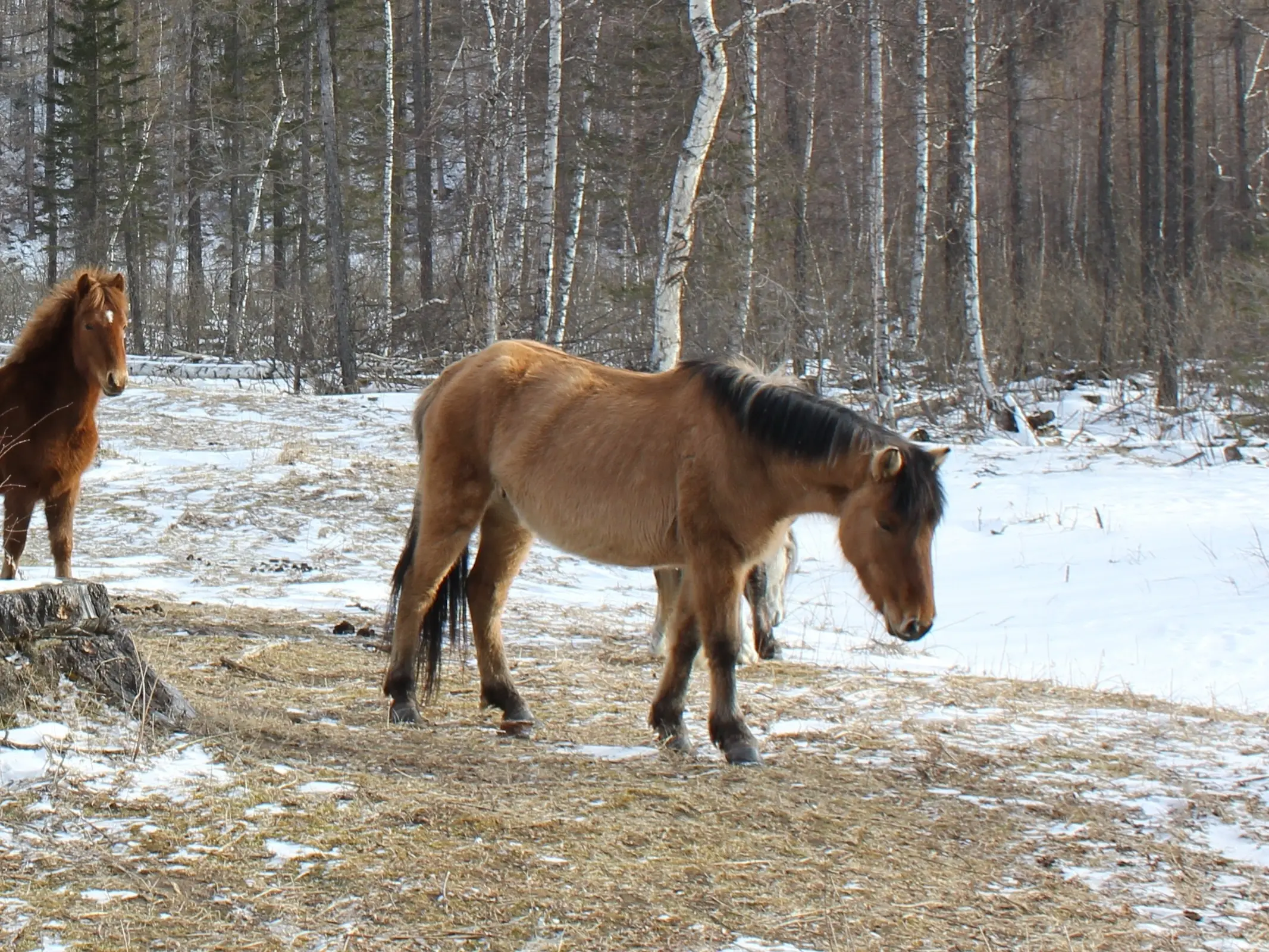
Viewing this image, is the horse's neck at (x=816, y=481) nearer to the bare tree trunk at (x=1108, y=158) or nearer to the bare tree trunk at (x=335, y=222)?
the bare tree trunk at (x=335, y=222)

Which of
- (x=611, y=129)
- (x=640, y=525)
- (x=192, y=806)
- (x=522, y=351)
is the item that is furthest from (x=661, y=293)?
(x=611, y=129)

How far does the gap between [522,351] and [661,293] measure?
5845 mm

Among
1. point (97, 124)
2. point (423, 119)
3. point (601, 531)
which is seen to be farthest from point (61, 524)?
point (97, 124)

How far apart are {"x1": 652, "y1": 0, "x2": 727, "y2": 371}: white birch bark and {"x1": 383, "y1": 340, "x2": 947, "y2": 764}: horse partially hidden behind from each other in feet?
18.1

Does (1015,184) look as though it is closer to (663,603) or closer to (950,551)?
(950,551)

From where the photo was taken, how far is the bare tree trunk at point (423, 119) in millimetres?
29812

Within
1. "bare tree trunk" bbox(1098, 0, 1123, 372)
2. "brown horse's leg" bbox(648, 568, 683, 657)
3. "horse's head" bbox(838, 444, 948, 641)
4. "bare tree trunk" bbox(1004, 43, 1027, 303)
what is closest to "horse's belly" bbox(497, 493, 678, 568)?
"brown horse's leg" bbox(648, 568, 683, 657)

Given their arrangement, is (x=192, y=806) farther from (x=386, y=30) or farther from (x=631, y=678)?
(x=386, y=30)

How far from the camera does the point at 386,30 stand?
2442cm

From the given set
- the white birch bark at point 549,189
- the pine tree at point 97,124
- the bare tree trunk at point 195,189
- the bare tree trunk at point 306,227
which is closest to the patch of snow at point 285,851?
the white birch bark at point 549,189

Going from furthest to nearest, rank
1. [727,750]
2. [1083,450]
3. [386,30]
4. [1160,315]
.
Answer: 1. [386,30]
2. [1160,315]
3. [1083,450]
4. [727,750]

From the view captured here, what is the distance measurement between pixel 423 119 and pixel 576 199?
7.33m

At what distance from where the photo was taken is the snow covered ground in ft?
27.3

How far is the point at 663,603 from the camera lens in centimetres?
638
